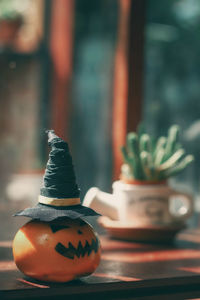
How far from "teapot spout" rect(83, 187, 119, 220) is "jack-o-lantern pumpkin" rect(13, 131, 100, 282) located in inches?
12.7

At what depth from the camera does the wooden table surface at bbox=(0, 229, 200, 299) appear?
2.45ft

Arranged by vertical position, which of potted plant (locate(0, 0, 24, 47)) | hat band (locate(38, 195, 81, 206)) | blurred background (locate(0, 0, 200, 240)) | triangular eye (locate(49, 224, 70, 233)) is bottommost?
triangular eye (locate(49, 224, 70, 233))

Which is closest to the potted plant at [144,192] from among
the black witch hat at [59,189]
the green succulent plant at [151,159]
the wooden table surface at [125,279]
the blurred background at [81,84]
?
the green succulent plant at [151,159]

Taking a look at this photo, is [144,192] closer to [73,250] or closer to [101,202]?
[101,202]

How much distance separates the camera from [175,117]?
1.85 metres

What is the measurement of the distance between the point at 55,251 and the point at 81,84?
1.27m

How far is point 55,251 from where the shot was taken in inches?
29.8

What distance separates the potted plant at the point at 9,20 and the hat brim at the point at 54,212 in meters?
1.28

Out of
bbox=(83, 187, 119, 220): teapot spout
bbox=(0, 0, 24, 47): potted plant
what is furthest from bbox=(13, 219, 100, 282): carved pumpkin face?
bbox=(0, 0, 24, 47): potted plant

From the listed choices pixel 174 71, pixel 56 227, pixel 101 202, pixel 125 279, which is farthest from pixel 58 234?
pixel 174 71

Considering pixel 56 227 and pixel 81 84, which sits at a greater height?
pixel 81 84

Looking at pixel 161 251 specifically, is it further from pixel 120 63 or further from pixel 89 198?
pixel 120 63

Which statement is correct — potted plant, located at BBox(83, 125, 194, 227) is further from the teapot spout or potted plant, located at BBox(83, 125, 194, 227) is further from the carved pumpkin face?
the carved pumpkin face

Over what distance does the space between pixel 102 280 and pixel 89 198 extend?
1.14ft
